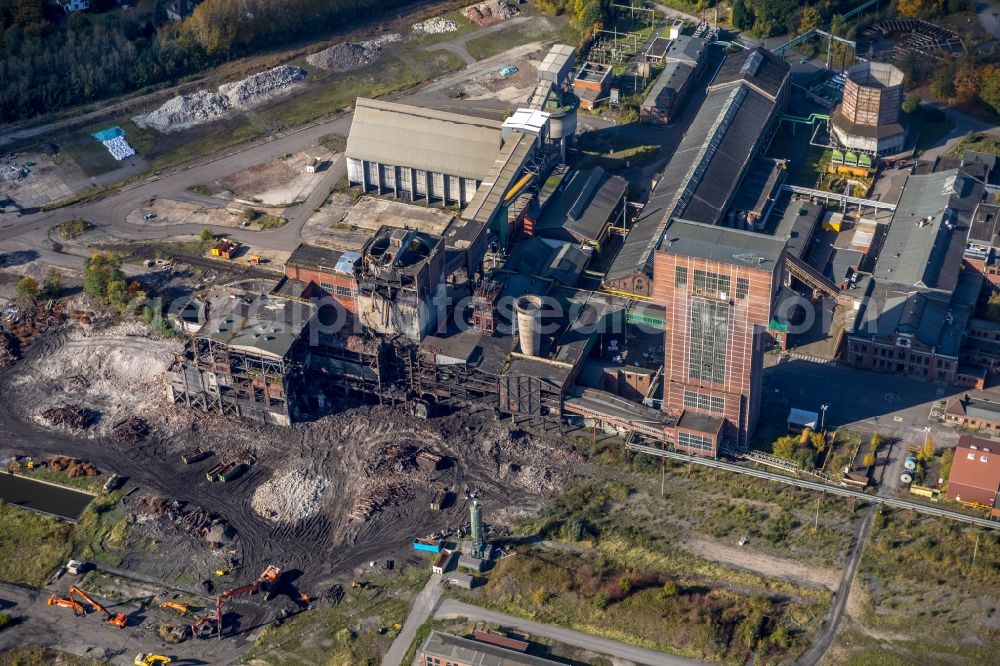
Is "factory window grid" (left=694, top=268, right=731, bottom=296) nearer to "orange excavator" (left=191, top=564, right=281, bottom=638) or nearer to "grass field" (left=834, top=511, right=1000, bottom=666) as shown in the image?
"grass field" (left=834, top=511, right=1000, bottom=666)

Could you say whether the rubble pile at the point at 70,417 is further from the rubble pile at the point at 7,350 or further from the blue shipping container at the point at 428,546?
the blue shipping container at the point at 428,546

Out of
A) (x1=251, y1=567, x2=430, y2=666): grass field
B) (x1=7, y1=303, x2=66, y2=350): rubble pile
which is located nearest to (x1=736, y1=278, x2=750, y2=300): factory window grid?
(x1=251, y1=567, x2=430, y2=666): grass field

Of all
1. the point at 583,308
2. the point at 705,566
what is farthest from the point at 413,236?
the point at 705,566

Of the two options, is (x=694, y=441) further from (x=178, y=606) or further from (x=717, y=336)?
(x=178, y=606)

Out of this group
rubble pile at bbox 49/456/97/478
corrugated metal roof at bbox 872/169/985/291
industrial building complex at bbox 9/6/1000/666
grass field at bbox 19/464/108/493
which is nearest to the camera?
industrial building complex at bbox 9/6/1000/666

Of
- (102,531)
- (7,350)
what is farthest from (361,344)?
(7,350)

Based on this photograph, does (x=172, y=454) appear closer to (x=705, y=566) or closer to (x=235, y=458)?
(x=235, y=458)

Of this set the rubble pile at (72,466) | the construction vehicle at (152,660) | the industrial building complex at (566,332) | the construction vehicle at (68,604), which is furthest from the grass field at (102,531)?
the industrial building complex at (566,332)
